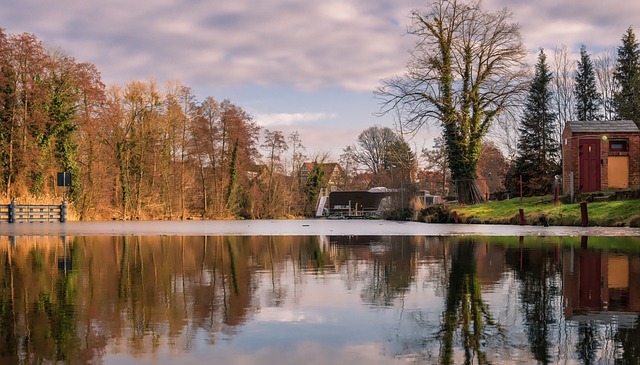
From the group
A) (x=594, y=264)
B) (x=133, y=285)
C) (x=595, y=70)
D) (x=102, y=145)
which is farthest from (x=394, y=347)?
(x=595, y=70)

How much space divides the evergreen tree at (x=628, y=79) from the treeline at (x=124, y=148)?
39964 mm

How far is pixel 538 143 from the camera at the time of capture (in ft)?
192

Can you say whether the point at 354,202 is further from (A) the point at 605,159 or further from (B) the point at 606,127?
(A) the point at 605,159

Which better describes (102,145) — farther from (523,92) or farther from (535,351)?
(535,351)

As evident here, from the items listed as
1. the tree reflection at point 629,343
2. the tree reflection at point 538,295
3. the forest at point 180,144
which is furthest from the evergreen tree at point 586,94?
the tree reflection at point 629,343

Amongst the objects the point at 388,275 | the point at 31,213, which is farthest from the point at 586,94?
the point at 388,275

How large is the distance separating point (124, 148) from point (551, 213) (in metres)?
47.5

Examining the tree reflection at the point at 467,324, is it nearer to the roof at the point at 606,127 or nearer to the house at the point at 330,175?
the roof at the point at 606,127

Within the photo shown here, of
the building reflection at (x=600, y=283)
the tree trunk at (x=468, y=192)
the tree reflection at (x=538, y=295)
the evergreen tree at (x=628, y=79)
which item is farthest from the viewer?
the evergreen tree at (x=628, y=79)

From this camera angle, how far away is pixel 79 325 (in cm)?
551

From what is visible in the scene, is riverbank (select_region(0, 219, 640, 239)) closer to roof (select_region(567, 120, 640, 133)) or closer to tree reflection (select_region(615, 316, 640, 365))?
roof (select_region(567, 120, 640, 133))

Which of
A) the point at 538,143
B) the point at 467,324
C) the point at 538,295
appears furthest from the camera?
the point at 538,143

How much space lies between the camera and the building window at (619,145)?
42469mm

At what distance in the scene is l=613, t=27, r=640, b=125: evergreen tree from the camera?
6247 centimetres
